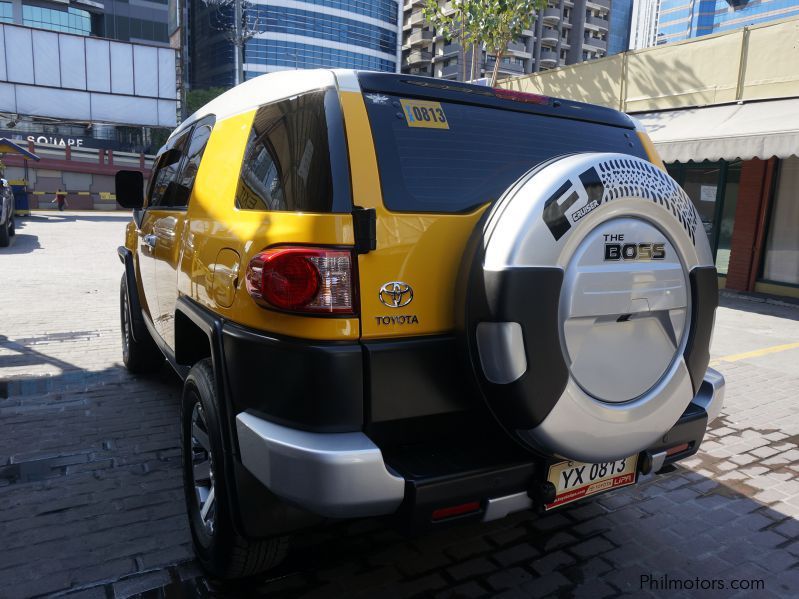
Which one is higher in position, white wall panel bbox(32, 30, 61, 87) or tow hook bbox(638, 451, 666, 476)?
white wall panel bbox(32, 30, 61, 87)

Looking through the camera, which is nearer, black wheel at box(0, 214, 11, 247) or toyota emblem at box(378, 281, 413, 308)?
toyota emblem at box(378, 281, 413, 308)

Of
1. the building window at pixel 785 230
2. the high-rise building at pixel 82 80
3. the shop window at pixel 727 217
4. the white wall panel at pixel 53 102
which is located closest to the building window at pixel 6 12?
the high-rise building at pixel 82 80

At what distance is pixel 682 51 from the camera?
1216 cm

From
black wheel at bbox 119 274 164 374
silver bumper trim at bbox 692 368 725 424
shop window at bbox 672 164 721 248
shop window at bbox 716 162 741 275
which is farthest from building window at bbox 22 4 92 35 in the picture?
silver bumper trim at bbox 692 368 725 424

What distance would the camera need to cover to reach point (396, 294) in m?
2.13

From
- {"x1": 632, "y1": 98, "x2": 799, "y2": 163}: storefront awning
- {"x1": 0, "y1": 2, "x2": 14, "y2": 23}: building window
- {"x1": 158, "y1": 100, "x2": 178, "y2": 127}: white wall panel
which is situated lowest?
{"x1": 632, "y1": 98, "x2": 799, "y2": 163}: storefront awning

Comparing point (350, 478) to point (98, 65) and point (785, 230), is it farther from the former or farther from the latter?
point (98, 65)

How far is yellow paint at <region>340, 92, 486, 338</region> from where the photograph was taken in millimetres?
2090

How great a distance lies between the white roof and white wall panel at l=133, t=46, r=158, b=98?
46.7 m

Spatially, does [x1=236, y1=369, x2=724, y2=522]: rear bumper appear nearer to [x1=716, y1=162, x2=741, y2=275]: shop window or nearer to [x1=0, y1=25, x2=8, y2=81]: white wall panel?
[x1=716, y1=162, x2=741, y2=275]: shop window

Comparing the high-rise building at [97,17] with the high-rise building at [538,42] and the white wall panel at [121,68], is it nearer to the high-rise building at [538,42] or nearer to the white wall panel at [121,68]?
the white wall panel at [121,68]

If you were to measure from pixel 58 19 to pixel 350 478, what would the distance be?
77497mm

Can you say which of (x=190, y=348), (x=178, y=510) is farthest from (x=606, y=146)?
(x=178, y=510)

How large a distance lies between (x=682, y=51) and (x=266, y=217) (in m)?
12.5
